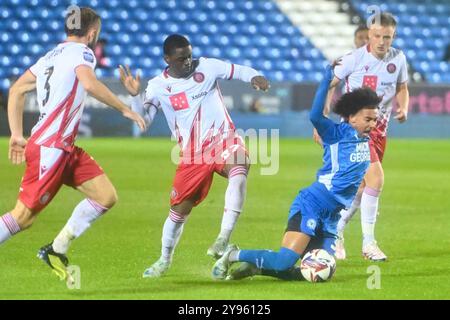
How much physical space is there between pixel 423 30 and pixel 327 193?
26081 mm

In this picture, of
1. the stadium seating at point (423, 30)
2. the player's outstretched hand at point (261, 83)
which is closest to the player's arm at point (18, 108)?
the player's outstretched hand at point (261, 83)

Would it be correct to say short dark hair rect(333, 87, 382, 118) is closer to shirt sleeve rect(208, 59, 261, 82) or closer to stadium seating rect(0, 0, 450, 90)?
shirt sleeve rect(208, 59, 261, 82)

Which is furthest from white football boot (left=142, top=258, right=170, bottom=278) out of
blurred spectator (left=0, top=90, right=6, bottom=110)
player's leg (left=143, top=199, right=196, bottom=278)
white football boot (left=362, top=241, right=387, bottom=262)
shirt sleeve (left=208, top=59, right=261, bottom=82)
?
blurred spectator (left=0, top=90, right=6, bottom=110)

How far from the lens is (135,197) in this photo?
46.4 feet

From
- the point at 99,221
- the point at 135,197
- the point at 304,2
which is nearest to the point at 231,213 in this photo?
the point at 99,221

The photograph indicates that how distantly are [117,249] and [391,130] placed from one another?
1869cm

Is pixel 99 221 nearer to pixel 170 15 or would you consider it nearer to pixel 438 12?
pixel 170 15

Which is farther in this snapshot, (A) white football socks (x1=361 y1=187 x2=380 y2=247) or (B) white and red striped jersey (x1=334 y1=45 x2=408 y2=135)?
(B) white and red striped jersey (x1=334 y1=45 x2=408 y2=135)

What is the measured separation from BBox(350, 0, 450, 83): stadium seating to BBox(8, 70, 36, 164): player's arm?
81.9 feet

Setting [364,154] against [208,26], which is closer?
[364,154]

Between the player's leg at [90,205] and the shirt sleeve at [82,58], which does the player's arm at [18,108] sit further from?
the player's leg at [90,205]

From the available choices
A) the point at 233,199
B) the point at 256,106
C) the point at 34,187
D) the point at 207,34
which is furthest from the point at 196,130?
the point at 207,34

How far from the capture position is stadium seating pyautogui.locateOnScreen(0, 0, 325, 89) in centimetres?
2956
